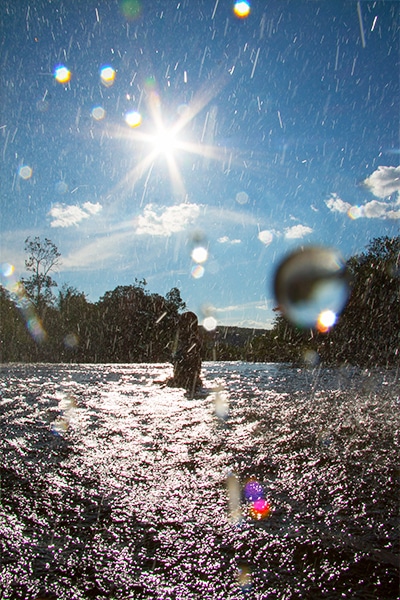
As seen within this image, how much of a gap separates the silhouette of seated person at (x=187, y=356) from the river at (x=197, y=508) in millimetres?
5072

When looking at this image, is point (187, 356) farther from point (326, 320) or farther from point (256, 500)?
point (326, 320)

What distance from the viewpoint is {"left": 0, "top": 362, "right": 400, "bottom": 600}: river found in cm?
197

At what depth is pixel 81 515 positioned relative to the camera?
2680mm

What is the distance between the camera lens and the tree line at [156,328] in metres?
33.0

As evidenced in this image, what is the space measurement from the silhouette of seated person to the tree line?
550 inches

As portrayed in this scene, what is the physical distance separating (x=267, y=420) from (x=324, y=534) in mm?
3500

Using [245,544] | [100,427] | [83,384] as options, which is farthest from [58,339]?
[245,544]

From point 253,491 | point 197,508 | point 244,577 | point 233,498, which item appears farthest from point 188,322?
point 244,577

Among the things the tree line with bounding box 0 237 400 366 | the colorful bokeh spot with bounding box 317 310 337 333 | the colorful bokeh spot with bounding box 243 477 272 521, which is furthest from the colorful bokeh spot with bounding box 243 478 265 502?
the colorful bokeh spot with bounding box 317 310 337 333

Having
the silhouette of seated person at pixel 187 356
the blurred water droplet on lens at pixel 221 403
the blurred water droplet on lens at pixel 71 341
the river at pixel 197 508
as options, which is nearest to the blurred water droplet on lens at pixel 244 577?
the river at pixel 197 508

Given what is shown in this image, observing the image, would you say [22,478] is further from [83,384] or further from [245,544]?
[83,384]

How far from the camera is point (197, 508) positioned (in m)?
2.80

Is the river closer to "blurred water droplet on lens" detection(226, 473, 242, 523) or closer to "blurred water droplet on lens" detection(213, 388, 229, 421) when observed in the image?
"blurred water droplet on lens" detection(226, 473, 242, 523)

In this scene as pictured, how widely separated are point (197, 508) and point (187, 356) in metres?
8.42
